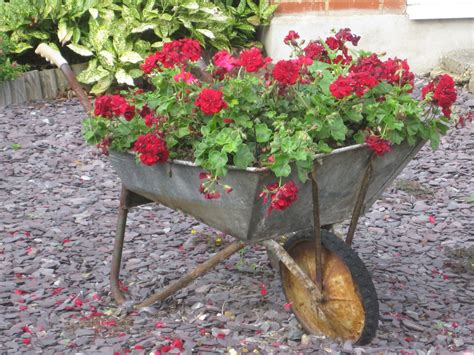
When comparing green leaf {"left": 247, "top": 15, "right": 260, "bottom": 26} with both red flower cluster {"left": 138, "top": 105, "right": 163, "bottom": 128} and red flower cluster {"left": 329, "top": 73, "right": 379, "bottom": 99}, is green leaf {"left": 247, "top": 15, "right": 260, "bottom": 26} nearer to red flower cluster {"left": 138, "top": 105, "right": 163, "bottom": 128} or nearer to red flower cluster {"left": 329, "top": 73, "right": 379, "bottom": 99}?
red flower cluster {"left": 138, "top": 105, "right": 163, "bottom": 128}

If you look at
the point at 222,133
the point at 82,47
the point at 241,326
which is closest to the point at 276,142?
the point at 222,133

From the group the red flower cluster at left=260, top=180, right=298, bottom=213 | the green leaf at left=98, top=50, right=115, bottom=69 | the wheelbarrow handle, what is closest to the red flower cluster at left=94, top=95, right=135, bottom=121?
the wheelbarrow handle

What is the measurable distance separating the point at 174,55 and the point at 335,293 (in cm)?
99

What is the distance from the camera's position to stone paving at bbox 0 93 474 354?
135 inches

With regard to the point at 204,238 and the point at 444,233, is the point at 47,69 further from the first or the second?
the point at 444,233

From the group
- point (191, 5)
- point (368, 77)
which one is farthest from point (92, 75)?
point (368, 77)

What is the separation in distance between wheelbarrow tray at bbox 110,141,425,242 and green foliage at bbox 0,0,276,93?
355 cm

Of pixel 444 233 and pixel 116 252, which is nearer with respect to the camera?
pixel 116 252

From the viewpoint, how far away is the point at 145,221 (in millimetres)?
4781

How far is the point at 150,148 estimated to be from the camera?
302 cm

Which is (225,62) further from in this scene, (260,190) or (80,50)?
(80,50)

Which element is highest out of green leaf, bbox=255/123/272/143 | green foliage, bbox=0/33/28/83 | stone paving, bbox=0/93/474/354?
green leaf, bbox=255/123/272/143

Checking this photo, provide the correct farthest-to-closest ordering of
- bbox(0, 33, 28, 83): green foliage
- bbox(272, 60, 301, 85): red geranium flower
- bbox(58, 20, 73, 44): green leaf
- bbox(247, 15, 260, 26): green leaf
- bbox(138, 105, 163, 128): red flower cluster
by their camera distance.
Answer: bbox(247, 15, 260, 26): green leaf < bbox(58, 20, 73, 44): green leaf < bbox(0, 33, 28, 83): green foliage < bbox(138, 105, 163, 128): red flower cluster < bbox(272, 60, 301, 85): red geranium flower

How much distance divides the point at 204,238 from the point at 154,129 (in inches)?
56.5
